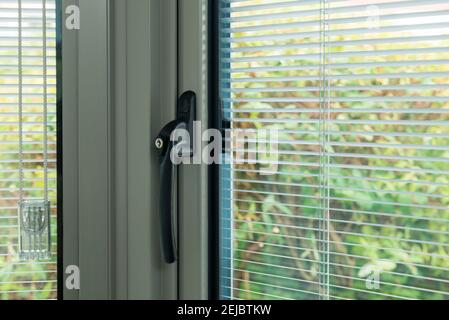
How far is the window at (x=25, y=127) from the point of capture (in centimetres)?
118

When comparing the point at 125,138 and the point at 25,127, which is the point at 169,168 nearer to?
the point at 125,138

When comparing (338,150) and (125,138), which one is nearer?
(338,150)

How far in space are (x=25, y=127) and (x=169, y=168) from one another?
306mm

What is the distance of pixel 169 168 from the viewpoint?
1.18m

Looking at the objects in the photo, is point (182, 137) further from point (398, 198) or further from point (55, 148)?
point (398, 198)

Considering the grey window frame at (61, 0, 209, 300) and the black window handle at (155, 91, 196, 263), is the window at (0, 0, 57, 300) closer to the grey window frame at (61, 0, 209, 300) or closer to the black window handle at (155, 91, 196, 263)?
the grey window frame at (61, 0, 209, 300)

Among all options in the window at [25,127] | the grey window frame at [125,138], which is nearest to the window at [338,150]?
the grey window frame at [125,138]

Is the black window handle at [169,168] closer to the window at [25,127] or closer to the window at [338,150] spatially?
the window at [338,150]

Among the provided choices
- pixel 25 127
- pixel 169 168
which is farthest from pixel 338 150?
pixel 25 127

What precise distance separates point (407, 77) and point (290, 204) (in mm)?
323

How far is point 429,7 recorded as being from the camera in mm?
970

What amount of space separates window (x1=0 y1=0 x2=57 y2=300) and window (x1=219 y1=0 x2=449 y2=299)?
36 cm

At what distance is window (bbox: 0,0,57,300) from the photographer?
1183 millimetres

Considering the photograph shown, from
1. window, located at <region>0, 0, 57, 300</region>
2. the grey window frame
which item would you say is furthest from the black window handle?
window, located at <region>0, 0, 57, 300</region>
